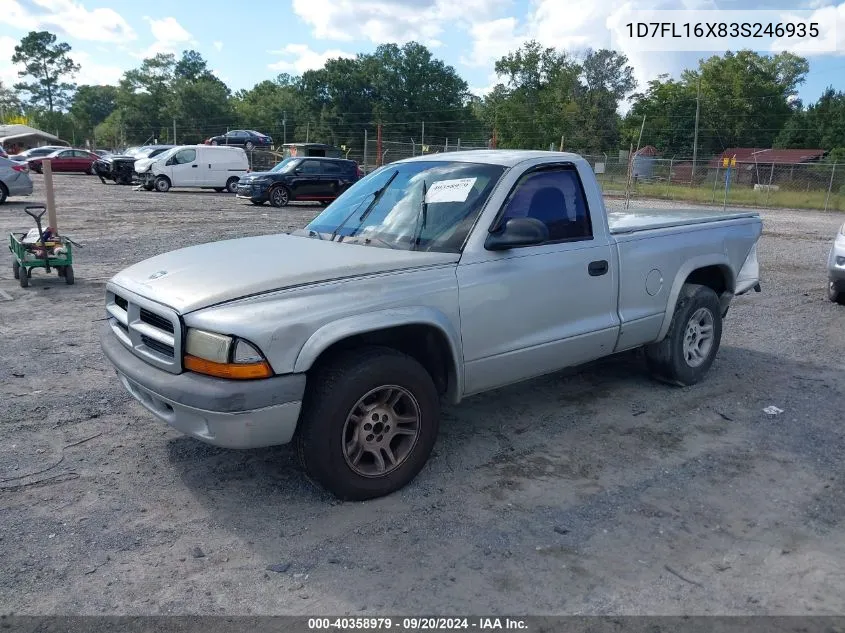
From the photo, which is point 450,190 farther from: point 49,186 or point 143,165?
point 143,165

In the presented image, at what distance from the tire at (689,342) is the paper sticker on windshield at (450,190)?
6.92ft

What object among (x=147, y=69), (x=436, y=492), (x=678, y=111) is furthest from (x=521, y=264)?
(x=147, y=69)

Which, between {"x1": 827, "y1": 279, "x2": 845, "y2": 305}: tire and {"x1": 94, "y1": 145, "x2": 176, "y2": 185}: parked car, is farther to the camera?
{"x1": 94, "y1": 145, "x2": 176, "y2": 185}: parked car

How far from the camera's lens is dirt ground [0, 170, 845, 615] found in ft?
9.82

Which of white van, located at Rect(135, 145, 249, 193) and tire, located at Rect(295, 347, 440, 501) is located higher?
white van, located at Rect(135, 145, 249, 193)

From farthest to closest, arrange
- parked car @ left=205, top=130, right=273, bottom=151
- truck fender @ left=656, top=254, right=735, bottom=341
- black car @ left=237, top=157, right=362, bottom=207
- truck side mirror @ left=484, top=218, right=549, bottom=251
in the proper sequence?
parked car @ left=205, top=130, right=273, bottom=151
black car @ left=237, top=157, right=362, bottom=207
truck fender @ left=656, top=254, right=735, bottom=341
truck side mirror @ left=484, top=218, right=549, bottom=251

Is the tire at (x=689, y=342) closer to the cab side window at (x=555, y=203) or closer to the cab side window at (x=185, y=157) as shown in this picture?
the cab side window at (x=555, y=203)

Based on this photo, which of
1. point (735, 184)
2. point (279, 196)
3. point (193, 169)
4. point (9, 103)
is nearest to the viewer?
point (279, 196)

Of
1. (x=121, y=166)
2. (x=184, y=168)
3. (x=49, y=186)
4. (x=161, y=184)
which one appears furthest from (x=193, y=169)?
(x=49, y=186)

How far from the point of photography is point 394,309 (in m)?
3.65

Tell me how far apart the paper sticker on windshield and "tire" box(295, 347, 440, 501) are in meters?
1.13

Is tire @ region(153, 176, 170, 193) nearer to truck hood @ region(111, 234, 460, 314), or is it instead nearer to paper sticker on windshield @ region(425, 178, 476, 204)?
truck hood @ region(111, 234, 460, 314)

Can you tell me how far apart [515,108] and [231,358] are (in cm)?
7159

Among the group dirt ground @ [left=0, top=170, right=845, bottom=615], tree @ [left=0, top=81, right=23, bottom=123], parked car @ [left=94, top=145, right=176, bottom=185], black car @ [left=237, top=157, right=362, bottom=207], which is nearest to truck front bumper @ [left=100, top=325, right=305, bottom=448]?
dirt ground @ [left=0, top=170, right=845, bottom=615]
